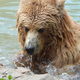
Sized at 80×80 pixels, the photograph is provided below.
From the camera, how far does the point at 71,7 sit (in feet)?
38.8

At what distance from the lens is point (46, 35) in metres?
7.04

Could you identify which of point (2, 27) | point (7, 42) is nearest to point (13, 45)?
point (7, 42)

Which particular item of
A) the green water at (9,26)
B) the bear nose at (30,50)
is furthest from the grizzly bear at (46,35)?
the green water at (9,26)

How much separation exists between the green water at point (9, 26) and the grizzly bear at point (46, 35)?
2.71 feet

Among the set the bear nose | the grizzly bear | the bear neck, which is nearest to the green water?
the grizzly bear

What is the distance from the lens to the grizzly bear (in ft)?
22.8

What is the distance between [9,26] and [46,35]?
3.59 m

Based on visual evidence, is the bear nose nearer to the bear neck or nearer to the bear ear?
the bear neck

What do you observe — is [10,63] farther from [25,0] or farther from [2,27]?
[2,27]

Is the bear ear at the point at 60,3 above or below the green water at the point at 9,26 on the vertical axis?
above

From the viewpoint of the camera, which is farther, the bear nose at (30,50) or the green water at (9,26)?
the green water at (9,26)

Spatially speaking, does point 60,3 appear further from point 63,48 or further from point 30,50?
point 30,50

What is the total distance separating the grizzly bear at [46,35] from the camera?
22.8 ft

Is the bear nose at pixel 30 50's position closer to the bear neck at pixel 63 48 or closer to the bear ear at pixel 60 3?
the bear neck at pixel 63 48
